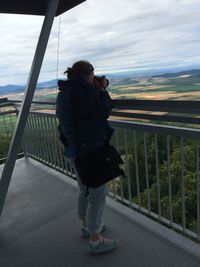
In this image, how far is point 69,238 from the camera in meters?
2.46

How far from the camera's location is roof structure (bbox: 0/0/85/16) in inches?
110

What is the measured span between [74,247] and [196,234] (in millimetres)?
1001

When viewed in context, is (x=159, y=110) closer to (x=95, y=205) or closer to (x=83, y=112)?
(x=83, y=112)

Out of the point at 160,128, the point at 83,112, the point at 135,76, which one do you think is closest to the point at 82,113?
the point at 83,112

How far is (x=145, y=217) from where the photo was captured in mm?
2621

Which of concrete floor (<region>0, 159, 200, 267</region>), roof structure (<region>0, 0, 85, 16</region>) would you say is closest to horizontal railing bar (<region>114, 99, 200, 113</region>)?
concrete floor (<region>0, 159, 200, 267</region>)

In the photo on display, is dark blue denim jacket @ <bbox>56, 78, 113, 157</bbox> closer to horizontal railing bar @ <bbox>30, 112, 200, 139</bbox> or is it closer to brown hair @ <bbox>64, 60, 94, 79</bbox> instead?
brown hair @ <bbox>64, 60, 94, 79</bbox>

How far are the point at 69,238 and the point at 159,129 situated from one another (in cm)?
124

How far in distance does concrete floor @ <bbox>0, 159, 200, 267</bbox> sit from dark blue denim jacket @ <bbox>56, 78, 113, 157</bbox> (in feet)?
2.98

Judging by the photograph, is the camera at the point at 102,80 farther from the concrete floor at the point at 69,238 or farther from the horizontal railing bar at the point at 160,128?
the concrete floor at the point at 69,238

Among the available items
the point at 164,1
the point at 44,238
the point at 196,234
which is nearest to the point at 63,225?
the point at 44,238

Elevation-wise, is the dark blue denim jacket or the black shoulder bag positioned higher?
the dark blue denim jacket

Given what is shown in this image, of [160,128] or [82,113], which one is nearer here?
[82,113]

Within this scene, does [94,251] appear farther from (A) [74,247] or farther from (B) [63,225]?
(B) [63,225]
